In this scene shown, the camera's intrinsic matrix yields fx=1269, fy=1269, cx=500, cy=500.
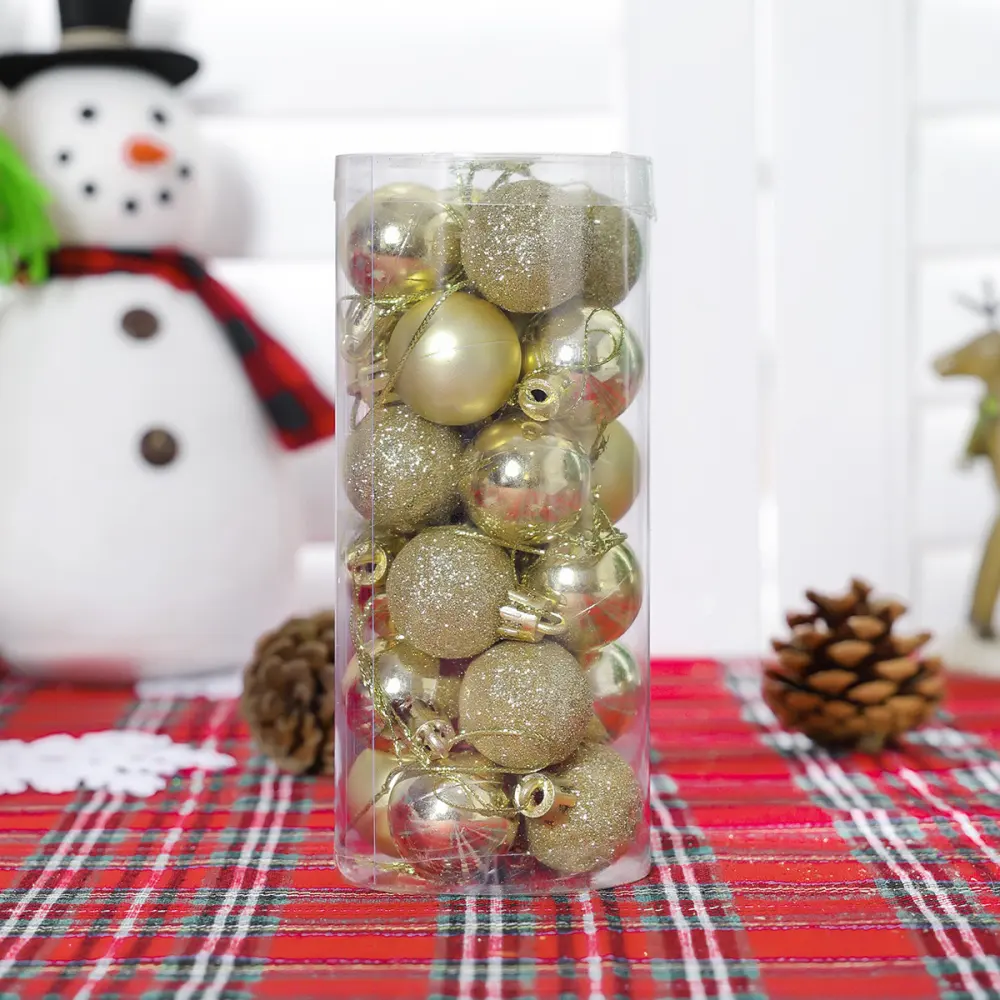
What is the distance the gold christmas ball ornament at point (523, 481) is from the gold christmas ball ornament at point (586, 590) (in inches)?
0.6

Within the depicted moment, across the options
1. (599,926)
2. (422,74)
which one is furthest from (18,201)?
(599,926)

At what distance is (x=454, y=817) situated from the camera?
55cm

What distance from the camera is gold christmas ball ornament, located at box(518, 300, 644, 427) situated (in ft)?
1.82

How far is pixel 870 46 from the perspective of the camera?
105 cm

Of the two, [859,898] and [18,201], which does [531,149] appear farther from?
[859,898]

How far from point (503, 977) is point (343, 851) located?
0.13 meters

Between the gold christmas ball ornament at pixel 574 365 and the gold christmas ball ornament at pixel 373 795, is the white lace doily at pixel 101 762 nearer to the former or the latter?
the gold christmas ball ornament at pixel 373 795

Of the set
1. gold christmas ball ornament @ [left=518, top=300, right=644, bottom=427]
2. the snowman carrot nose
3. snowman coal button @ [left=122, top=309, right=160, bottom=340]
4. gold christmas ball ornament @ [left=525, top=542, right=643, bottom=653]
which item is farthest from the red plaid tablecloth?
the snowman carrot nose

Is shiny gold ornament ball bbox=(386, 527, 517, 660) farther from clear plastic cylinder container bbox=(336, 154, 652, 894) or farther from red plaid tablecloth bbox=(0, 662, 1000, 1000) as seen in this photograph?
red plaid tablecloth bbox=(0, 662, 1000, 1000)

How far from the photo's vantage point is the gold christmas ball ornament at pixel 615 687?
23.2 inches

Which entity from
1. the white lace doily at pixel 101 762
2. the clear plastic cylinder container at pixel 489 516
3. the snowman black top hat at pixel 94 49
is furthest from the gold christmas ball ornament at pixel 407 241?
the snowman black top hat at pixel 94 49

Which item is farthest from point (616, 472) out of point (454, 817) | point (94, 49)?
point (94, 49)

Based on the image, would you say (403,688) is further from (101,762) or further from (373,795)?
(101,762)

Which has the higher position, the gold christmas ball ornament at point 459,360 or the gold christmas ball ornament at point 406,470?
the gold christmas ball ornament at point 459,360
